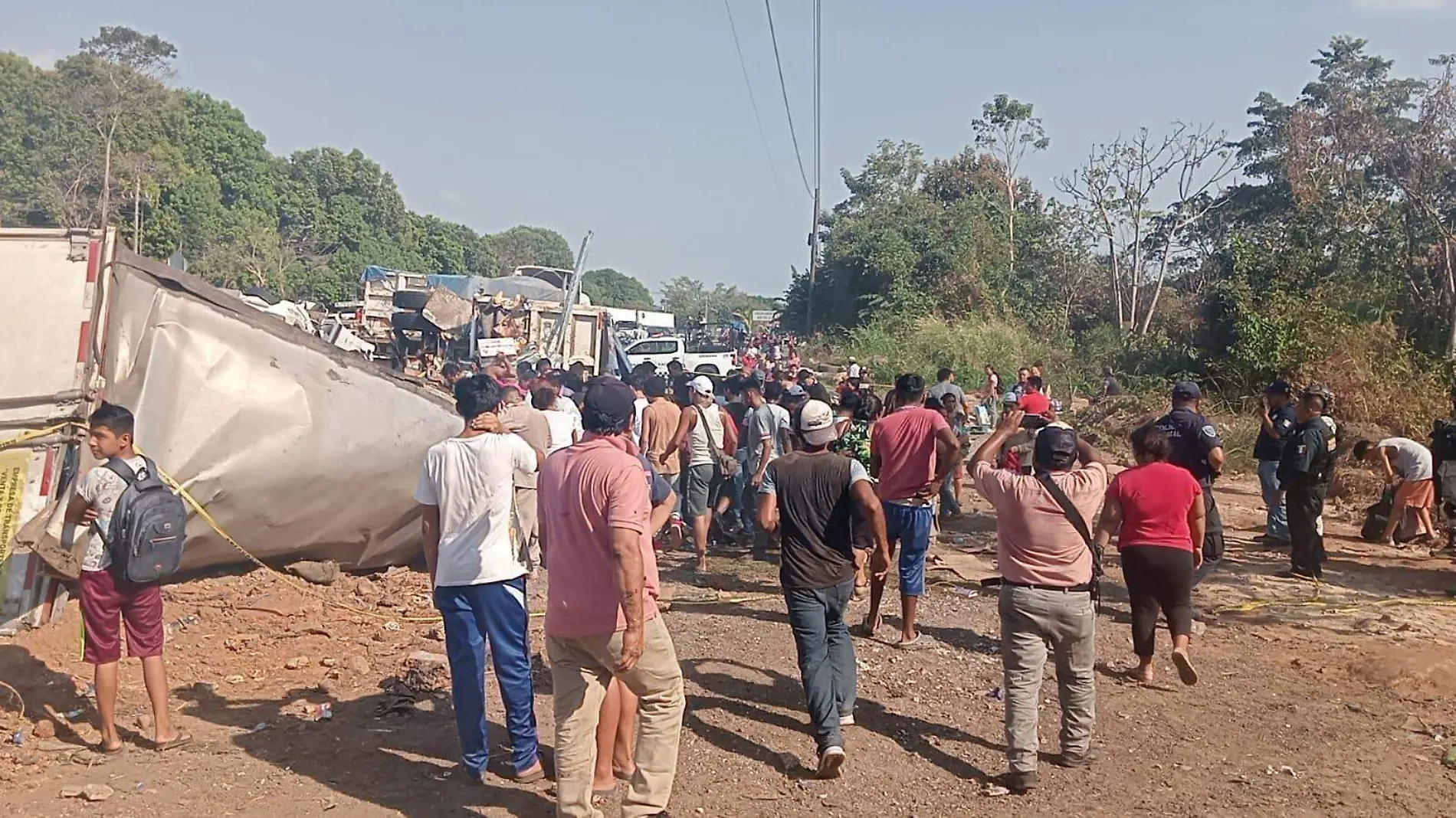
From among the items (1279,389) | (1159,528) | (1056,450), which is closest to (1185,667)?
(1159,528)

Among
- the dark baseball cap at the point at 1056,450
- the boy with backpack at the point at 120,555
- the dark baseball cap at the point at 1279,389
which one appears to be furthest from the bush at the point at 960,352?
the boy with backpack at the point at 120,555

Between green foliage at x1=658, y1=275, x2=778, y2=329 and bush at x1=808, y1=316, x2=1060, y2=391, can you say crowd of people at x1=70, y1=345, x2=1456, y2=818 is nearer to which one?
bush at x1=808, y1=316, x2=1060, y2=391

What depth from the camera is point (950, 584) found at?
8852 millimetres

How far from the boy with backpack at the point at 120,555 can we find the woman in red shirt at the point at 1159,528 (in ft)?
14.7

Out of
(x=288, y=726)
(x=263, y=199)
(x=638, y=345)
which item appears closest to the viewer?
(x=288, y=726)

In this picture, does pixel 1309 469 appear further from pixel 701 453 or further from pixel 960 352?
pixel 960 352

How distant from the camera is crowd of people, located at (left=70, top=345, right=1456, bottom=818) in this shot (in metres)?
4.03

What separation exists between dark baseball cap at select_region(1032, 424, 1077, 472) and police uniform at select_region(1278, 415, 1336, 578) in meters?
4.44

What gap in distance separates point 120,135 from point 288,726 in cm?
4581

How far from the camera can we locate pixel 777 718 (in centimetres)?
570

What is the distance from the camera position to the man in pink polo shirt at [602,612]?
392 cm

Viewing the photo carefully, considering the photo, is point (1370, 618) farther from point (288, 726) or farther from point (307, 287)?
point (307, 287)

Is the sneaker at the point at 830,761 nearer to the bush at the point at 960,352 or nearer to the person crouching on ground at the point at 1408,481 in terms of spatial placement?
the person crouching on ground at the point at 1408,481

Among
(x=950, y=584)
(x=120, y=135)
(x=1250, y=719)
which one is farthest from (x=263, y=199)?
(x=1250, y=719)
